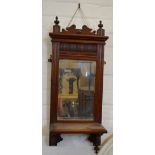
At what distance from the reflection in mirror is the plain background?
3.00ft

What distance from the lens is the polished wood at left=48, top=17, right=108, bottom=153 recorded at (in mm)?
1283

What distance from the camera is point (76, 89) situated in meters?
1.34

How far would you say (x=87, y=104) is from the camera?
1.37 m

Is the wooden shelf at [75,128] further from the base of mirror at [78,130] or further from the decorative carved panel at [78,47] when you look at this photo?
the decorative carved panel at [78,47]

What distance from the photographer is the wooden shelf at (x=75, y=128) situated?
123 centimetres

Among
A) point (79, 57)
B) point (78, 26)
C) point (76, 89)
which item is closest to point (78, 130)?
point (76, 89)

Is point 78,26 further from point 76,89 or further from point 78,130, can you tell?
point 78,130

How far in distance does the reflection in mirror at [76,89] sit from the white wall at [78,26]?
0.32ft
